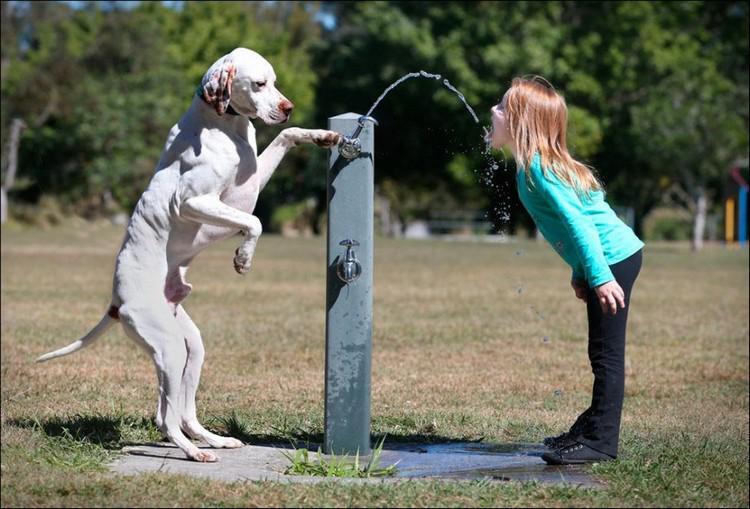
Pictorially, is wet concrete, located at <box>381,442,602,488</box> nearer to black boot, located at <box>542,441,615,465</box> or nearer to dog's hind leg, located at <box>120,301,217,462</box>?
black boot, located at <box>542,441,615,465</box>

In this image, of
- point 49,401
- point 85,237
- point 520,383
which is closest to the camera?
point 49,401

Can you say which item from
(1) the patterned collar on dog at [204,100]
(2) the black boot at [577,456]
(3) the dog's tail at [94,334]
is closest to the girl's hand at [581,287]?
(2) the black boot at [577,456]

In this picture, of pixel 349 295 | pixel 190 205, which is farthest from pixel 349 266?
pixel 190 205

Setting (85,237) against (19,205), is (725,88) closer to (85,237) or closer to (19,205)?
(85,237)

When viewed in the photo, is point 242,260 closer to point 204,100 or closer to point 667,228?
point 204,100

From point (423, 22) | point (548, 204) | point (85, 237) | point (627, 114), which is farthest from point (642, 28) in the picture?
point (548, 204)

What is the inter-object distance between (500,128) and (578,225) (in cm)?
72

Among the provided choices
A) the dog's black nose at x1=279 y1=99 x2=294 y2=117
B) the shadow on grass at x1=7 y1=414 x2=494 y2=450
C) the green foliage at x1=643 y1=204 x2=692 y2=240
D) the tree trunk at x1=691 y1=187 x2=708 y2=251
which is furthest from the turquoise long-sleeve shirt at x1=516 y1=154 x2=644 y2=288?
the green foliage at x1=643 y1=204 x2=692 y2=240

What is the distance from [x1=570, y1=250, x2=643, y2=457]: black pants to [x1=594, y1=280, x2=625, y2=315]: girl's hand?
16cm

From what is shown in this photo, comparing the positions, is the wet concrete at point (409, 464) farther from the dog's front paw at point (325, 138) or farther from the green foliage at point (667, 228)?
the green foliage at point (667, 228)

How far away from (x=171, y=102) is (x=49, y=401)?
38.0 metres

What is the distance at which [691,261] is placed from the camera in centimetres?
3036

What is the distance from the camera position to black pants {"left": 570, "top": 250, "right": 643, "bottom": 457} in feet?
19.1

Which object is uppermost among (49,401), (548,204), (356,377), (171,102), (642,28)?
(642,28)
